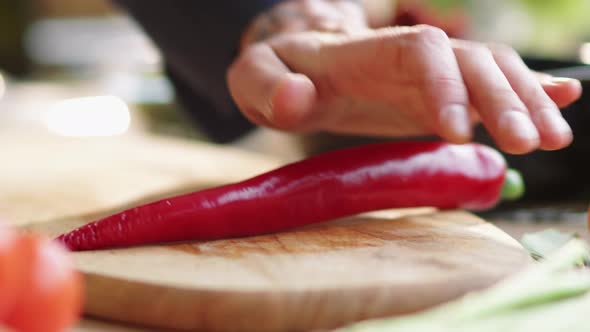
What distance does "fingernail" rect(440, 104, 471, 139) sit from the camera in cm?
82

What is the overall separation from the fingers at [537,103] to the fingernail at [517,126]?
0.02m

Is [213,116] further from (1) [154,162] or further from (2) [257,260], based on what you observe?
(2) [257,260]

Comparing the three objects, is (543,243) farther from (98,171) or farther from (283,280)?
(98,171)

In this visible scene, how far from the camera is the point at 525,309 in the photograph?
2.14ft

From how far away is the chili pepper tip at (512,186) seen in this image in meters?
1.24

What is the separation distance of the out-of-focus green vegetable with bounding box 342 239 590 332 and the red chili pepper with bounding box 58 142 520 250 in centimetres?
32

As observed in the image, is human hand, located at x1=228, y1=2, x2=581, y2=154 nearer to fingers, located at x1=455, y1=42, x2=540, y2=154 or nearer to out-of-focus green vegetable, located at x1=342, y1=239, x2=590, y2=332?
fingers, located at x1=455, y1=42, x2=540, y2=154

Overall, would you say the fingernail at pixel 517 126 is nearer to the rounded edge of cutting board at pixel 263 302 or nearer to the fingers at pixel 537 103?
the fingers at pixel 537 103

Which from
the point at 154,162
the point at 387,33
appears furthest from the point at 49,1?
the point at 387,33

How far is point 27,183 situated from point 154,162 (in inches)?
12.8

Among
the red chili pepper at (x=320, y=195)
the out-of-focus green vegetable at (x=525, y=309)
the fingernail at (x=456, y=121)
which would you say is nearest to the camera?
the out-of-focus green vegetable at (x=525, y=309)

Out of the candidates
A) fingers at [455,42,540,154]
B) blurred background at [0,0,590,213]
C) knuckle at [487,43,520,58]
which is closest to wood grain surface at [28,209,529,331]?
→ fingers at [455,42,540,154]

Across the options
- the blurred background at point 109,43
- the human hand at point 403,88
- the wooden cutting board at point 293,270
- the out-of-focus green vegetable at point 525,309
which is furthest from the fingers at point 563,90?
the blurred background at point 109,43

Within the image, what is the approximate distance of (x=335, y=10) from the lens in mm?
1507
